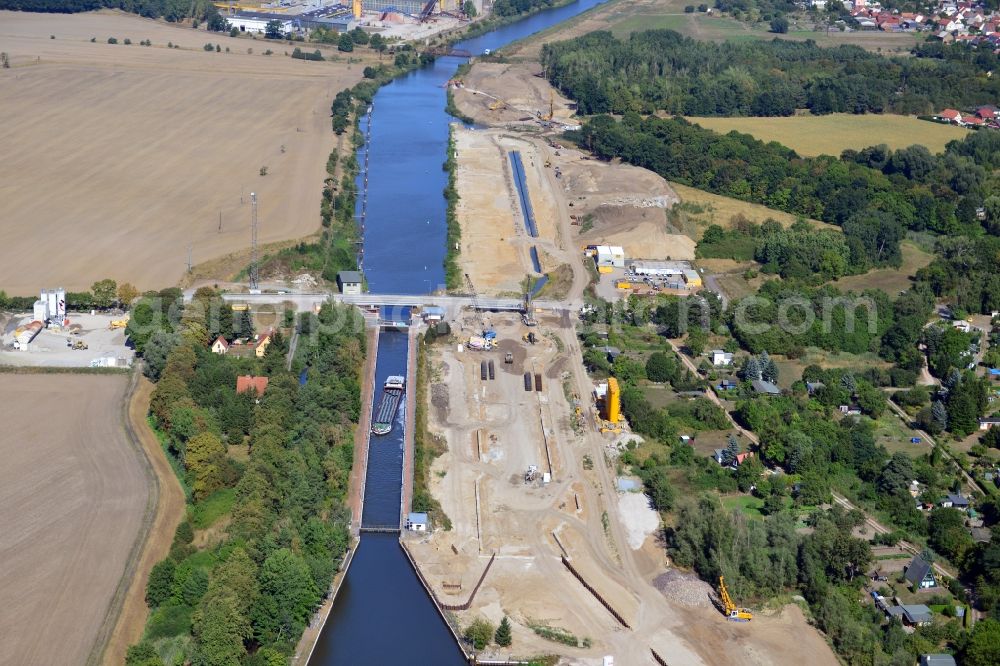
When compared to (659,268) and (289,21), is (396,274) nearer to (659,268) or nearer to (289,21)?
(659,268)

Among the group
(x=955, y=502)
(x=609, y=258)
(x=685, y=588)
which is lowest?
(x=685, y=588)

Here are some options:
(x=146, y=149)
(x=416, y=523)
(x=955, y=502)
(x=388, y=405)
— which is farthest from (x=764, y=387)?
(x=146, y=149)

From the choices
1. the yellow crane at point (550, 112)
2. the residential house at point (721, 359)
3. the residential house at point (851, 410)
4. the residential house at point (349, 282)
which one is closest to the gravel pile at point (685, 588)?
the residential house at point (851, 410)

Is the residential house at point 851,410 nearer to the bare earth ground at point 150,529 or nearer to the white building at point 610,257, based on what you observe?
the white building at point 610,257

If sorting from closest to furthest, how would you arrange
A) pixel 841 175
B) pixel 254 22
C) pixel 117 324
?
pixel 117 324, pixel 841 175, pixel 254 22

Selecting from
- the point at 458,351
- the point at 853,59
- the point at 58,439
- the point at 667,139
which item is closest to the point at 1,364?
the point at 58,439

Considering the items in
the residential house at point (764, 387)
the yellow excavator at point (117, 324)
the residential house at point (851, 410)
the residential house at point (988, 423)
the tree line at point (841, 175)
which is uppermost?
the tree line at point (841, 175)
